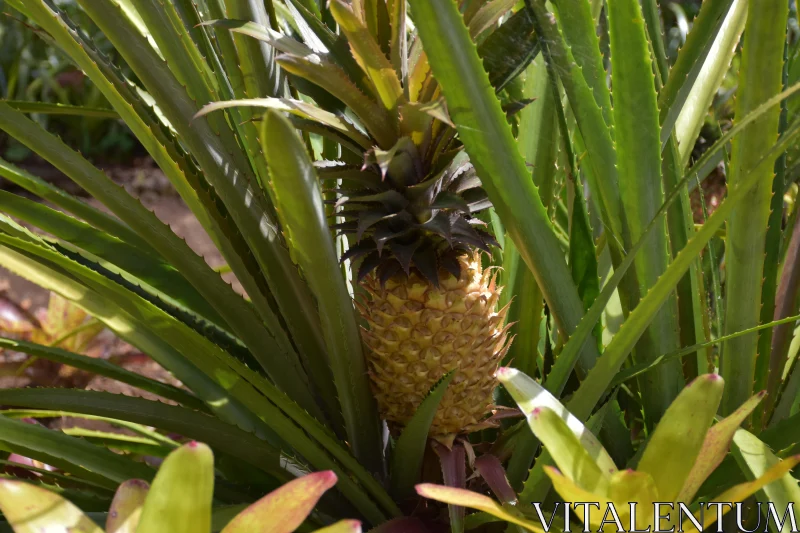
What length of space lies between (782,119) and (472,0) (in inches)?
12.8

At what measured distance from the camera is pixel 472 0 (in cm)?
55

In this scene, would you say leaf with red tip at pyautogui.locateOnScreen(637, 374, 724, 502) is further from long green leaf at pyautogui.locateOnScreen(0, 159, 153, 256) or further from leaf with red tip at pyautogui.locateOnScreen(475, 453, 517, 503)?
long green leaf at pyautogui.locateOnScreen(0, 159, 153, 256)

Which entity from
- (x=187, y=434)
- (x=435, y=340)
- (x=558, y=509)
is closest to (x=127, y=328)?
(x=187, y=434)

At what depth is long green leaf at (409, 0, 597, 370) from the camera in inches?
17.9

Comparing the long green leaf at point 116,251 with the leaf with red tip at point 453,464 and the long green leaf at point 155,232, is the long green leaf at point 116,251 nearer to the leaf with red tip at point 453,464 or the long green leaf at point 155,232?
the long green leaf at point 155,232

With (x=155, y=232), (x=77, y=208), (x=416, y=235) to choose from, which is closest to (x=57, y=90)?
(x=77, y=208)

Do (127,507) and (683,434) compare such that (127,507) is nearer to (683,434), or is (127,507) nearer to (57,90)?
(683,434)

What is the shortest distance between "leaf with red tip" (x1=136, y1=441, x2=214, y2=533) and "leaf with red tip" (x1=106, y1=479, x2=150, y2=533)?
53mm

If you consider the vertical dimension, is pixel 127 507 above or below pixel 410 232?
below

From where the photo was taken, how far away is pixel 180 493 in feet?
1.13

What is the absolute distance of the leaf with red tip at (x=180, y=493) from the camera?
1.12ft

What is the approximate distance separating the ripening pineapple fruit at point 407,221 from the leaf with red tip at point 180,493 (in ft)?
0.71

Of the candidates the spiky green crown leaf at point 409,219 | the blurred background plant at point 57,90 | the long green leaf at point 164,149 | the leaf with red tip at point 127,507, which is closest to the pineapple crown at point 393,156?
the spiky green crown leaf at point 409,219

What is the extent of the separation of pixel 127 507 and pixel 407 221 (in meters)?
0.28
